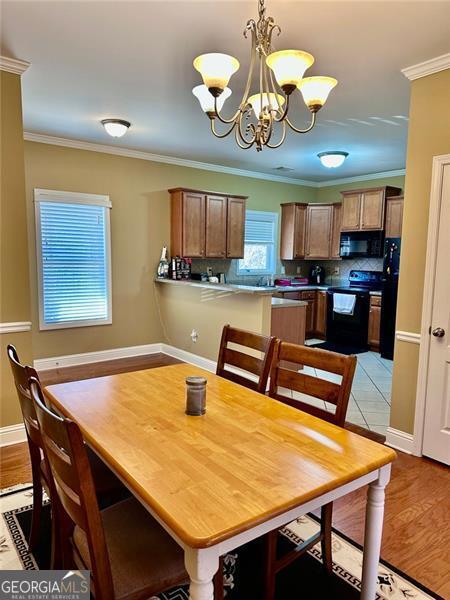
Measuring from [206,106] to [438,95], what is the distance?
162cm

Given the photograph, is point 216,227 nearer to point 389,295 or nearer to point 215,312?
point 215,312

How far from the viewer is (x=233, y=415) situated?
1678 mm

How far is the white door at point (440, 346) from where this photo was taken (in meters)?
2.70

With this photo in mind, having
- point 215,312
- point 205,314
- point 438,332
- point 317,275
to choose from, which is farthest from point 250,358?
point 317,275

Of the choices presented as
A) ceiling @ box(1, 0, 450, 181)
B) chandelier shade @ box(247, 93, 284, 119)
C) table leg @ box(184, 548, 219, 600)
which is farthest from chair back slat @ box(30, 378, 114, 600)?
ceiling @ box(1, 0, 450, 181)

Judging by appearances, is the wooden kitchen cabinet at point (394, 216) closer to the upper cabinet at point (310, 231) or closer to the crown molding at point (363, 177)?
the crown molding at point (363, 177)

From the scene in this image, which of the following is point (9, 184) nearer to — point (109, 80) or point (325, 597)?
point (109, 80)

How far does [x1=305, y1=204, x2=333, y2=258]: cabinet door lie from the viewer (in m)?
6.84

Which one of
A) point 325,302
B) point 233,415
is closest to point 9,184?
point 233,415

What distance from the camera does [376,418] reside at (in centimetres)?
360

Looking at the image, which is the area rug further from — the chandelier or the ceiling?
the ceiling

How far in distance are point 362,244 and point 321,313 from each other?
1.32m

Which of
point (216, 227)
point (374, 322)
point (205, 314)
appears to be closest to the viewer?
point (205, 314)

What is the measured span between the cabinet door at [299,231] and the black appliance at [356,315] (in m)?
0.89
